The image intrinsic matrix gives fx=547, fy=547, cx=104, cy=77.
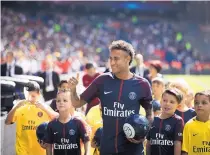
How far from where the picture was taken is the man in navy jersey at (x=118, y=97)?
5.76 metres

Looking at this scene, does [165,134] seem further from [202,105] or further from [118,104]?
[118,104]

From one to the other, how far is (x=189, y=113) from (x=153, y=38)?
4767cm

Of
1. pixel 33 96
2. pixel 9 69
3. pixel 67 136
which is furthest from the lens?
pixel 9 69

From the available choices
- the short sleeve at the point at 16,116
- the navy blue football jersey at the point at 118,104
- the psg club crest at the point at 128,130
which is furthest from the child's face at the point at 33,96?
the psg club crest at the point at 128,130

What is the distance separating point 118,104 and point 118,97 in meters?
0.08

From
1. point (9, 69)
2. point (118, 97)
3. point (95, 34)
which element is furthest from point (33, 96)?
point (95, 34)

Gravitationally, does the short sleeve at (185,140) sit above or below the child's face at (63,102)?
below

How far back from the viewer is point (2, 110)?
33.4 ft

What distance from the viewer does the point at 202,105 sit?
245 inches

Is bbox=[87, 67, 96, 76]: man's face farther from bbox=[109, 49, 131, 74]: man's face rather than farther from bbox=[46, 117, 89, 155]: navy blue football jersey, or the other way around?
bbox=[109, 49, 131, 74]: man's face

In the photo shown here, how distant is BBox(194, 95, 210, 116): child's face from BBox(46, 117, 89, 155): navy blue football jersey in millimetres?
1356

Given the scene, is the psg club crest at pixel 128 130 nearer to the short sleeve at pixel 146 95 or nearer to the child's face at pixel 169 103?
the short sleeve at pixel 146 95

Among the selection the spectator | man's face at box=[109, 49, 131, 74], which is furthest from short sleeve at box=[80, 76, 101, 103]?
the spectator

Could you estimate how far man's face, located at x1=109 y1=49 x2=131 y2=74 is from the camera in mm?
5812
